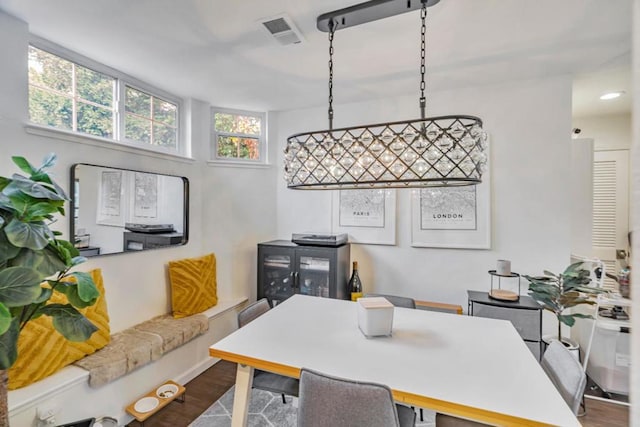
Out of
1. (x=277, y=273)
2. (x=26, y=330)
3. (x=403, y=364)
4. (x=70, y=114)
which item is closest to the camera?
(x=403, y=364)

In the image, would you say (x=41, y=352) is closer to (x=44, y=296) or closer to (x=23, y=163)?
(x=44, y=296)

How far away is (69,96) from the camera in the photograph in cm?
230

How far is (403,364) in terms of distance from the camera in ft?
4.74

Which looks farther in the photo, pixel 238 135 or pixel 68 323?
pixel 238 135

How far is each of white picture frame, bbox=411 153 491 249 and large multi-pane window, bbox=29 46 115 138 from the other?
2854 mm

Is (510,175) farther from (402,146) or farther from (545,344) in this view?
(402,146)

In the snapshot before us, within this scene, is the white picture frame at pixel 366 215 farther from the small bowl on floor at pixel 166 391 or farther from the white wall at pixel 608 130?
the white wall at pixel 608 130

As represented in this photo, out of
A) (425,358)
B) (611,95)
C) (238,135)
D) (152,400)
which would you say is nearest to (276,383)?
(425,358)

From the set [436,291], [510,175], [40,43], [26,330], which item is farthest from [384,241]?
[40,43]

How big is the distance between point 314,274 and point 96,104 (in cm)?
237

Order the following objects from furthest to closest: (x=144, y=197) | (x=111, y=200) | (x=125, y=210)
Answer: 1. (x=144, y=197)
2. (x=125, y=210)
3. (x=111, y=200)

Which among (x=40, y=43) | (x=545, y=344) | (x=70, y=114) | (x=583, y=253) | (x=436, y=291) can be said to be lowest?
(x=545, y=344)

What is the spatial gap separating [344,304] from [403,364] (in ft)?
2.99

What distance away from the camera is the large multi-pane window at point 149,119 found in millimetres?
2748
